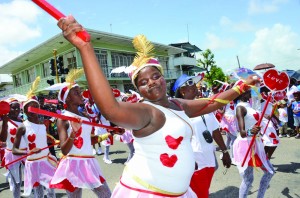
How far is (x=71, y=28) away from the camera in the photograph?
136cm

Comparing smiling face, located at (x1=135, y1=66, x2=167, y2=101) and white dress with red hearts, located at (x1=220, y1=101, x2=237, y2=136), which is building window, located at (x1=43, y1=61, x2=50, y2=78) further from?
smiling face, located at (x1=135, y1=66, x2=167, y2=101)

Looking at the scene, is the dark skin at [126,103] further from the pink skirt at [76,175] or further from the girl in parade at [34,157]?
the girl in parade at [34,157]

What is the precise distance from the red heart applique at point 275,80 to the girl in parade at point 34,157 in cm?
340

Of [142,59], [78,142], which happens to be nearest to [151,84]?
[142,59]

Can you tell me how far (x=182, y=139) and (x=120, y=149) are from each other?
9.14 meters

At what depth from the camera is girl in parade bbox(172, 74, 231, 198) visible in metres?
3.52

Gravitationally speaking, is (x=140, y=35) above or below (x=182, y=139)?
above

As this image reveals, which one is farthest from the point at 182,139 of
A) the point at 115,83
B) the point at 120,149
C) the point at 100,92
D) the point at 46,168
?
the point at 115,83

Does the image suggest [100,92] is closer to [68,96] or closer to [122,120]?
[122,120]

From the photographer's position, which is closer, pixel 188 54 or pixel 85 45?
pixel 85 45

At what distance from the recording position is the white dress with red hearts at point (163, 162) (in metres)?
1.92

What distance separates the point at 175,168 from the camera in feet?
6.50

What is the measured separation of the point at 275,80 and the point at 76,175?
2752 millimetres

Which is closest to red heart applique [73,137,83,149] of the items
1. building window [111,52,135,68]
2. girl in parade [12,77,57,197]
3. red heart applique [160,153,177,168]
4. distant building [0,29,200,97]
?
girl in parade [12,77,57,197]
